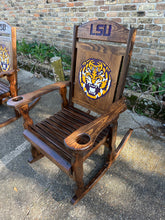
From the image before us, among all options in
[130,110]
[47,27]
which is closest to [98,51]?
→ [130,110]

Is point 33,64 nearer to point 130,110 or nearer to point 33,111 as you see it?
A: point 33,111

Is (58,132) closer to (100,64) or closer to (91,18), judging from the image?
(100,64)

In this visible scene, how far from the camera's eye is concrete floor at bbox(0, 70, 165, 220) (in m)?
1.21

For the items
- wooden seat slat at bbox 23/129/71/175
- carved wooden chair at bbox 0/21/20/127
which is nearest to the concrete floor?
wooden seat slat at bbox 23/129/71/175

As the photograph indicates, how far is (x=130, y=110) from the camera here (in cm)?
238

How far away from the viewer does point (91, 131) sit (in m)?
0.93

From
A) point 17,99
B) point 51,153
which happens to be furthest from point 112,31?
point 51,153

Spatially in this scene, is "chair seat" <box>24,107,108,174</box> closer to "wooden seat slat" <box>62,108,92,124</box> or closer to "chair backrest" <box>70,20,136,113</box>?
"wooden seat slat" <box>62,108,92,124</box>

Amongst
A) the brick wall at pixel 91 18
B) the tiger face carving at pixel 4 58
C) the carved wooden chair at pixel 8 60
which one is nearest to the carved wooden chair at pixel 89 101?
the carved wooden chair at pixel 8 60

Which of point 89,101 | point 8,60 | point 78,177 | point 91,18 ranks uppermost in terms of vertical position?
point 91,18

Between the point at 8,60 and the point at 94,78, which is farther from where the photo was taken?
the point at 8,60

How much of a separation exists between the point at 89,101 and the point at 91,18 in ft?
6.50

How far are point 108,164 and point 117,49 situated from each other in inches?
41.7

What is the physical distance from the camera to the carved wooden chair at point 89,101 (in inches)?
44.5
